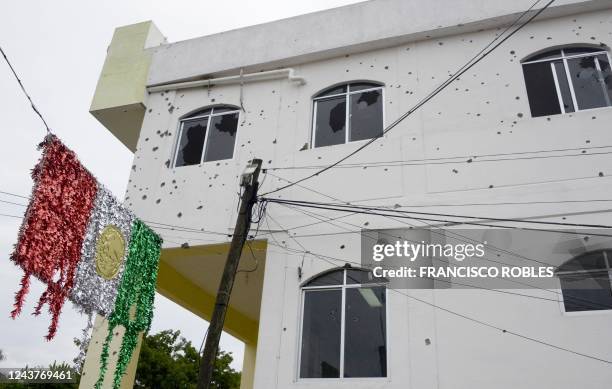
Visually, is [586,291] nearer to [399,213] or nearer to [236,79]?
[399,213]

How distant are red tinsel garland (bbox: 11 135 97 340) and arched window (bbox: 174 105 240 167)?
3446 mm

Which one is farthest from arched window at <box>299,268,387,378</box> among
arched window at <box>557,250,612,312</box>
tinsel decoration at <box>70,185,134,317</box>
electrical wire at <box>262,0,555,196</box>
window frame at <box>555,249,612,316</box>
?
tinsel decoration at <box>70,185,134,317</box>

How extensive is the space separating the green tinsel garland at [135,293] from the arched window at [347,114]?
3.72 metres

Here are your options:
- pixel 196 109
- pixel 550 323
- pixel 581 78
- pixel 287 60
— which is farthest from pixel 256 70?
pixel 550 323

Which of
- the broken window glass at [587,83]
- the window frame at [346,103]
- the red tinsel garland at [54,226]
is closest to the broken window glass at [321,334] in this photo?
the window frame at [346,103]

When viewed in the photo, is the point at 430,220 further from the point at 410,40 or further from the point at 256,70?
the point at 256,70

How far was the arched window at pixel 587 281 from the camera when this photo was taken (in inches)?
302

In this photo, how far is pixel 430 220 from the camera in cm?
896

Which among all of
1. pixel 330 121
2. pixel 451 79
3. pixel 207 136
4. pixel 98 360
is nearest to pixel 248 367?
pixel 98 360

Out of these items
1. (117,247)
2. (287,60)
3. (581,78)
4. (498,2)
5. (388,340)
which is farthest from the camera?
(287,60)

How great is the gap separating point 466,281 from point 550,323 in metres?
1.30

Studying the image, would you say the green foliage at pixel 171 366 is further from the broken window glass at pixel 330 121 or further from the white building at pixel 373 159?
the broken window glass at pixel 330 121

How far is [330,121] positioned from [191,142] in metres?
3.10

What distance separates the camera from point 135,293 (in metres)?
9.19
